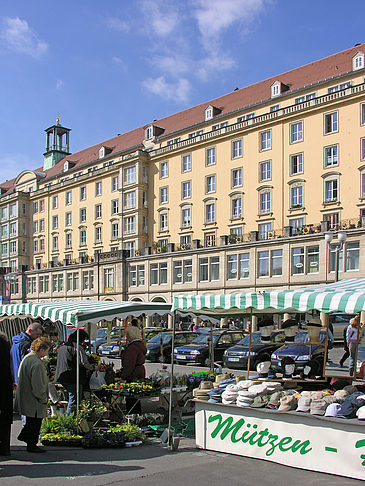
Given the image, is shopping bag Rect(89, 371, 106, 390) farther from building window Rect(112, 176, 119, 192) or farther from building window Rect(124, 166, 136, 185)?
building window Rect(112, 176, 119, 192)

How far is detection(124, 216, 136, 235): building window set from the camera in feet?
204

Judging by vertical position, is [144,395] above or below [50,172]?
below

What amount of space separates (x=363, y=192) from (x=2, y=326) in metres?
31.6

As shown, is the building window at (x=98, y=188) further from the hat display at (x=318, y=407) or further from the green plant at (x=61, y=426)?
the hat display at (x=318, y=407)

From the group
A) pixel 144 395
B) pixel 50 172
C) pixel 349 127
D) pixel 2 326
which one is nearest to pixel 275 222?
pixel 349 127

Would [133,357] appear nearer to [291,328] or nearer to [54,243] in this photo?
[291,328]

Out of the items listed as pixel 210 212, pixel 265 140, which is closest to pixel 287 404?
pixel 265 140

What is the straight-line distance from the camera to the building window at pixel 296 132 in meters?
48.1

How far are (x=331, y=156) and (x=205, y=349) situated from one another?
92.9 feet

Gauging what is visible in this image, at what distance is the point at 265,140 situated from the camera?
5066 cm

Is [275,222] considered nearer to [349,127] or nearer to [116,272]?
[349,127]

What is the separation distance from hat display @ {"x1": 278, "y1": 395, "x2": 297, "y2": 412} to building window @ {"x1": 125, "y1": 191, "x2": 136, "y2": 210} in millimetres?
55082

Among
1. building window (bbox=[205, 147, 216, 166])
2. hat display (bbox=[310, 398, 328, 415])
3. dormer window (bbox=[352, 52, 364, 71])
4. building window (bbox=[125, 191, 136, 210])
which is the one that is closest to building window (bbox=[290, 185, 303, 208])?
building window (bbox=[205, 147, 216, 166])

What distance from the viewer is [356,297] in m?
7.75
